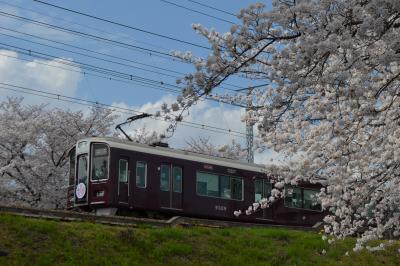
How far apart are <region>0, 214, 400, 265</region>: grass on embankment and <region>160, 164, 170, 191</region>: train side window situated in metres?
3.13

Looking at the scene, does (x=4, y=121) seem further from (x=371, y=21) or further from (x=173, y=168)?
(x=371, y=21)

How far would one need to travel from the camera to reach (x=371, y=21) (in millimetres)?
5383

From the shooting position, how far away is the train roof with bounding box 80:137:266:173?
17.1 meters

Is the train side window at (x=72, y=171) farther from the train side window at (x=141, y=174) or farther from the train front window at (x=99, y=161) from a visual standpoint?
the train side window at (x=141, y=174)

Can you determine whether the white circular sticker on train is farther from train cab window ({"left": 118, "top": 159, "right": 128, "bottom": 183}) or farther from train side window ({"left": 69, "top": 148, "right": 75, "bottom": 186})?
train cab window ({"left": 118, "top": 159, "right": 128, "bottom": 183})

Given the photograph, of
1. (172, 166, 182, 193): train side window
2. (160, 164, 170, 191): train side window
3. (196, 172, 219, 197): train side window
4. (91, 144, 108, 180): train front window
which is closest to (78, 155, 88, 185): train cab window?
(91, 144, 108, 180): train front window

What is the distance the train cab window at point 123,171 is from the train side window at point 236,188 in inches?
149

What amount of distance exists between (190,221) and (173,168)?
255cm

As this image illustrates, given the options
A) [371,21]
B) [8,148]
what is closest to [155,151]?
[8,148]

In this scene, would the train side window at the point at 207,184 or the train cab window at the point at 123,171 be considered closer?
the train cab window at the point at 123,171

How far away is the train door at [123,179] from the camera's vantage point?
54.7ft

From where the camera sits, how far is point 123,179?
16.8m

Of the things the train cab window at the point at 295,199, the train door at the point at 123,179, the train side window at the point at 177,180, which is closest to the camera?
the train door at the point at 123,179

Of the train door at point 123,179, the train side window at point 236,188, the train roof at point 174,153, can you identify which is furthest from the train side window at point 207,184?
the train door at point 123,179
